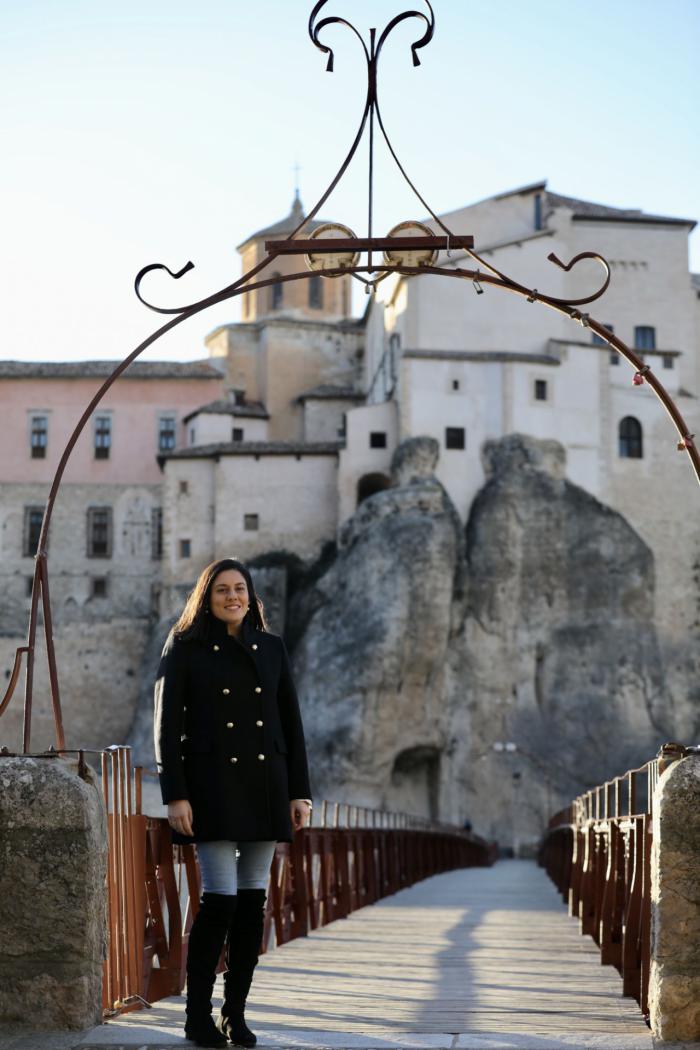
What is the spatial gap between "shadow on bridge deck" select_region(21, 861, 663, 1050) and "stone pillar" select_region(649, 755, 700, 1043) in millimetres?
180

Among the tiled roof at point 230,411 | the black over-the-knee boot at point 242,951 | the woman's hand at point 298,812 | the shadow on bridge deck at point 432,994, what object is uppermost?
the tiled roof at point 230,411

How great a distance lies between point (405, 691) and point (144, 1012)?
4436 cm

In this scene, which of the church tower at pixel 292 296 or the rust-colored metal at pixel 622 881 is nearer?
the rust-colored metal at pixel 622 881

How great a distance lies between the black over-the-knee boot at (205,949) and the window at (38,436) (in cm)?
5724

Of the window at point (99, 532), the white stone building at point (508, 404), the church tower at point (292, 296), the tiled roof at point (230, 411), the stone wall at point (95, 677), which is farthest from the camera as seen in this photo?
the church tower at point (292, 296)

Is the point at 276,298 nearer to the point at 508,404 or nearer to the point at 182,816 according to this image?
the point at 508,404

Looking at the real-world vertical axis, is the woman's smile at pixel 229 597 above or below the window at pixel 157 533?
below

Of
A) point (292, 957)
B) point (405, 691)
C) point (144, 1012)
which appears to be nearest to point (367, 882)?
point (292, 957)

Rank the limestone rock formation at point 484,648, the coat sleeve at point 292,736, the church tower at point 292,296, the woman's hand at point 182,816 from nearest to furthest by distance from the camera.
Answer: the woman's hand at point 182,816 → the coat sleeve at point 292,736 → the limestone rock formation at point 484,648 → the church tower at point 292,296

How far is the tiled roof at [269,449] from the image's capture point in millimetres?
56188

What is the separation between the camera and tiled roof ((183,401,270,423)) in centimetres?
6053

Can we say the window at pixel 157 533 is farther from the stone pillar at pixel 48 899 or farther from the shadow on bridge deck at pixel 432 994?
the stone pillar at pixel 48 899

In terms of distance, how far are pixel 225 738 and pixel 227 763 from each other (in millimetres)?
111

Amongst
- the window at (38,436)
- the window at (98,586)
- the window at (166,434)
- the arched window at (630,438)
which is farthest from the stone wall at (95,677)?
the arched window at (630,438)
